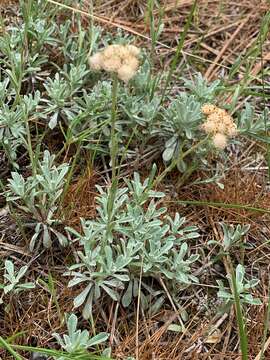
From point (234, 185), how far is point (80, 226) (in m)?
0.60

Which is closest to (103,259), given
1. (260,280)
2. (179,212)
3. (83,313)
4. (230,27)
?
(83,313)

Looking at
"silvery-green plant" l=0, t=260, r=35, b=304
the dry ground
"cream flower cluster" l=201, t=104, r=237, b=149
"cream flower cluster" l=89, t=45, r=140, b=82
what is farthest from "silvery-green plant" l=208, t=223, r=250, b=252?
"cream flower cluster" l=89, t=45, r=140, b=82

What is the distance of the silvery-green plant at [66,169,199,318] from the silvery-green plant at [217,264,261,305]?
0.10 m

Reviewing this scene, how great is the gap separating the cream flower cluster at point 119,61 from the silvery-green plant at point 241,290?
789 millimetres

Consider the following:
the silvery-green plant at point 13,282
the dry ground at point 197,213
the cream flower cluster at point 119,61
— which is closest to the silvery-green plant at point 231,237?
the dry ground at point 197,213

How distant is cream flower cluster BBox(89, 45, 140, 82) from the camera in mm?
1447

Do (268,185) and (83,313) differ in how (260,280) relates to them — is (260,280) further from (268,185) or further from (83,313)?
(83,313)

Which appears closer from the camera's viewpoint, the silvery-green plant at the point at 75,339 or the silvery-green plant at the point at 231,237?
the silvery-green plant at the point at 75,339

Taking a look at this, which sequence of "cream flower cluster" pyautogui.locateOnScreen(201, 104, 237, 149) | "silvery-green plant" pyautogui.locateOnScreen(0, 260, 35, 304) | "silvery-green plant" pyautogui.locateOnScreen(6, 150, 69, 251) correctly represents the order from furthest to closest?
1. "silvery-green plant" pyautogui.locateOnScreen(6, 150, 69, 251)
2. "silvery-green plant" pyautogui.locateOnScreen(0, 260, 35, 304)
3. "cream flower cluster" pyautogui.locateOnScreen(201, 104, 237, 149)

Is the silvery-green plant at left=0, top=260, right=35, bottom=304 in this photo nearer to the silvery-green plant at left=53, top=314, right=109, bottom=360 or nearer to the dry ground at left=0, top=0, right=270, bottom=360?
the dry ground at left=0, top=0, right=270, bottom=360

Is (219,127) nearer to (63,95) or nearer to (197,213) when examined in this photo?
(197,213)

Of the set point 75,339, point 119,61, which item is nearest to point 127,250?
point 75,339

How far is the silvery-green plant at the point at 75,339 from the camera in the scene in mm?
1701

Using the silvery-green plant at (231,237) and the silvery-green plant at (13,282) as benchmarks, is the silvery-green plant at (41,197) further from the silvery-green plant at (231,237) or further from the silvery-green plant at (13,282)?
the silvery-green plant at (231,237)
